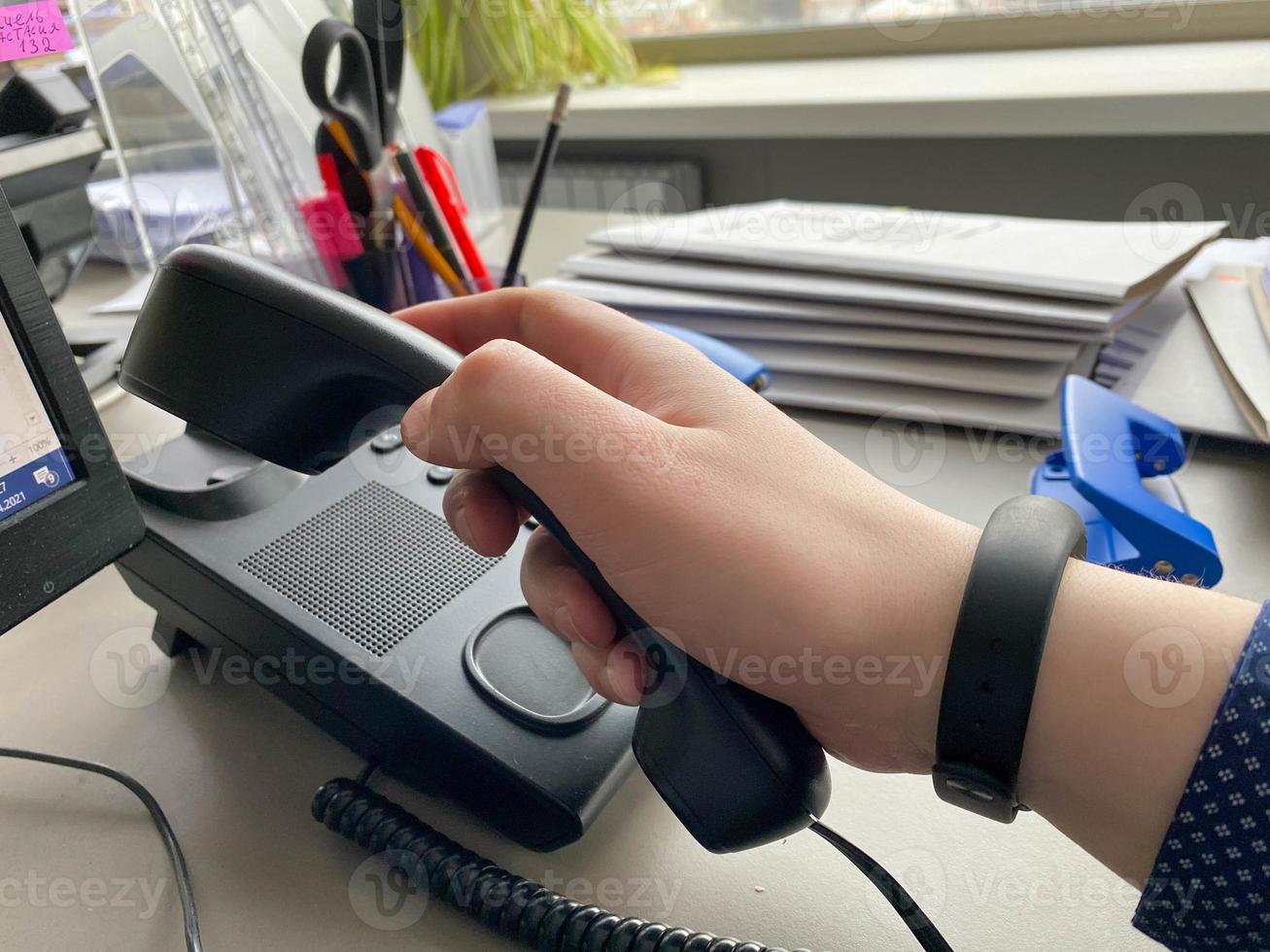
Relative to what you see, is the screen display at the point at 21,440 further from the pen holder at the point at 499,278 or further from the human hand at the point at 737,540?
the pen holder at the point at 499,278

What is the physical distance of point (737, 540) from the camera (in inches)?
13.4

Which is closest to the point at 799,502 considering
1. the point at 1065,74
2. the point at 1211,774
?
the point at 1211,774

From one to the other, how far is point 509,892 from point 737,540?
0.16 meters

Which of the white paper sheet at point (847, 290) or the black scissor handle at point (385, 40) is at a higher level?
the black scissor handle at point (385, 40)

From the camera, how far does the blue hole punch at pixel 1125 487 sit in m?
0.47

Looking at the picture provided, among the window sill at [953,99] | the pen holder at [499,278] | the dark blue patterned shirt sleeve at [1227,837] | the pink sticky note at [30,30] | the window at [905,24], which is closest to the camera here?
the dark blue patterned shirt sleeve at [1227,837]

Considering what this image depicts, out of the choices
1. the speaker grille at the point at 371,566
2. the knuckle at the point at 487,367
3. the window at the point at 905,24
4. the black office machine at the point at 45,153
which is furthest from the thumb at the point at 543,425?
the window at the point at 905,24

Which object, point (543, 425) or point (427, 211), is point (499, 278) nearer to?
point (427, 211)

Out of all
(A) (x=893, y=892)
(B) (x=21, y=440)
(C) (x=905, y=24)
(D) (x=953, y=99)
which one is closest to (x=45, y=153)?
(B) (x=21, y=440)

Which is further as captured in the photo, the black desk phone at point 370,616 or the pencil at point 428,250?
the pencil at point 428,250

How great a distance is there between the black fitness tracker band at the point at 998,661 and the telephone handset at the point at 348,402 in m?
0.05

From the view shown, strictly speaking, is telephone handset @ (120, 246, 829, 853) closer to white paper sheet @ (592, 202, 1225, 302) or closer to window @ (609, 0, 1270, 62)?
white paper sheet @ (592, 202, 1225, 302)

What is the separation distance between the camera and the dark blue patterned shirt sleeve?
30 centimetres

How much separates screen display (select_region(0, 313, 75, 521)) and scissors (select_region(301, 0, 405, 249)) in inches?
12.4
